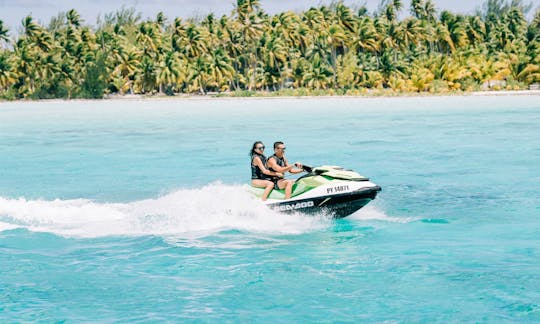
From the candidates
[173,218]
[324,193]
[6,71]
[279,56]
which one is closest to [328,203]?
[324,193]

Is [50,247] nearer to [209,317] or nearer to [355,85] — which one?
[209,317]

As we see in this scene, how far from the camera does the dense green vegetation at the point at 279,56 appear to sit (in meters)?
86.3

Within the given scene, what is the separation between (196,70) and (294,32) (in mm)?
15468

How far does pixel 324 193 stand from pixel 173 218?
9.96ft

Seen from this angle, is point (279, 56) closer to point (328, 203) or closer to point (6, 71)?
point (6, 71)

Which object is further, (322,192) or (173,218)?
(173,218)

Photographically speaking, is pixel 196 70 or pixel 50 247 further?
pixel 196 70

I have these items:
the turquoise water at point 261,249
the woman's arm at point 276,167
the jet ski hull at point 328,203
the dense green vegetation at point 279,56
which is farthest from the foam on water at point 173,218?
the dense green vegetation at point 279,56

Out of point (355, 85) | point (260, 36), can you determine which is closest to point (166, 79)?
point (260, 36)

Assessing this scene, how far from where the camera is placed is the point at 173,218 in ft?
47.9

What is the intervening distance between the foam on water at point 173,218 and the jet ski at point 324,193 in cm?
22

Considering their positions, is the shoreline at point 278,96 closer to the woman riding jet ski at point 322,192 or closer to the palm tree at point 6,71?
the palm tree at point 6,71

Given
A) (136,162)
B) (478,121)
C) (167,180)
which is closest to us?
(167,180)

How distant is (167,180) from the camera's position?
22922 millimetres
